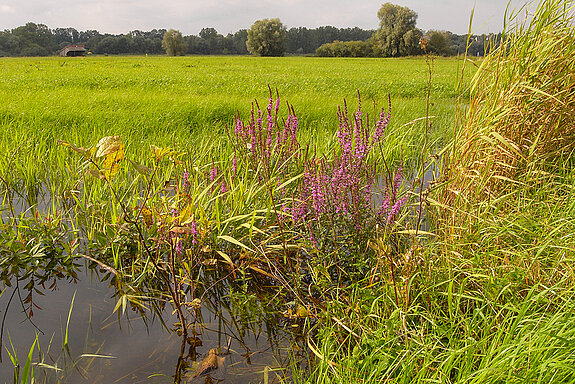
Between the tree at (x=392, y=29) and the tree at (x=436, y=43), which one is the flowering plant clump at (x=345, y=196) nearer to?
the tree at (x=436, y=43)

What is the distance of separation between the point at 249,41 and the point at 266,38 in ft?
11.6

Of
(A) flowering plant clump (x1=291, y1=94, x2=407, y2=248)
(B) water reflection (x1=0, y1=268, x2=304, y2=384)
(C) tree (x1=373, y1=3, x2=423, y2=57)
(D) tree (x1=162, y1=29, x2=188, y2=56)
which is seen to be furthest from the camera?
(D) tree (x1=162, y1=29, x2=188, y2=56)

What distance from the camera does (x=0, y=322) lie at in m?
2.31

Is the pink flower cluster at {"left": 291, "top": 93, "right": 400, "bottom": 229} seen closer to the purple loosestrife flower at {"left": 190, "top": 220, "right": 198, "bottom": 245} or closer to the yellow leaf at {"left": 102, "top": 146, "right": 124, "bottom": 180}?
the purple loosestrife flower at {"left": 190, "top": 220, "right": 198, "bottom": 245}

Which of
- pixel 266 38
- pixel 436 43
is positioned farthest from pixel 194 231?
pixel 266 38

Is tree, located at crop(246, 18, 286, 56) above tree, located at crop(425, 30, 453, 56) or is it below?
above

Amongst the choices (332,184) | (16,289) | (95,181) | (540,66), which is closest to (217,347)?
(332,184)

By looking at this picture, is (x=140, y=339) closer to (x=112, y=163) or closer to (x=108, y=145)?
(x=112, y=163)

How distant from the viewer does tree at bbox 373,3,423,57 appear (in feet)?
230

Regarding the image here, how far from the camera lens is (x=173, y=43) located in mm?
85875

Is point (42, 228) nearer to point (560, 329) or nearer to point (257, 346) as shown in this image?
point (257, 346)

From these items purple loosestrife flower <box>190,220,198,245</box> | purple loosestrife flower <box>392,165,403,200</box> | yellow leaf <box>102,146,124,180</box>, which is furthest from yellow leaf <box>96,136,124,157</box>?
purple loosestrife flower <box>392,165,403,200</box>

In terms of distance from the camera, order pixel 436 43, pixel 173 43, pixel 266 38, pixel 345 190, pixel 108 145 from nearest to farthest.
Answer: pixel 108 145, pixel 345 190, pixel 436 43, pixel 266 38, pixel 173 43

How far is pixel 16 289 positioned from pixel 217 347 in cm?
138
